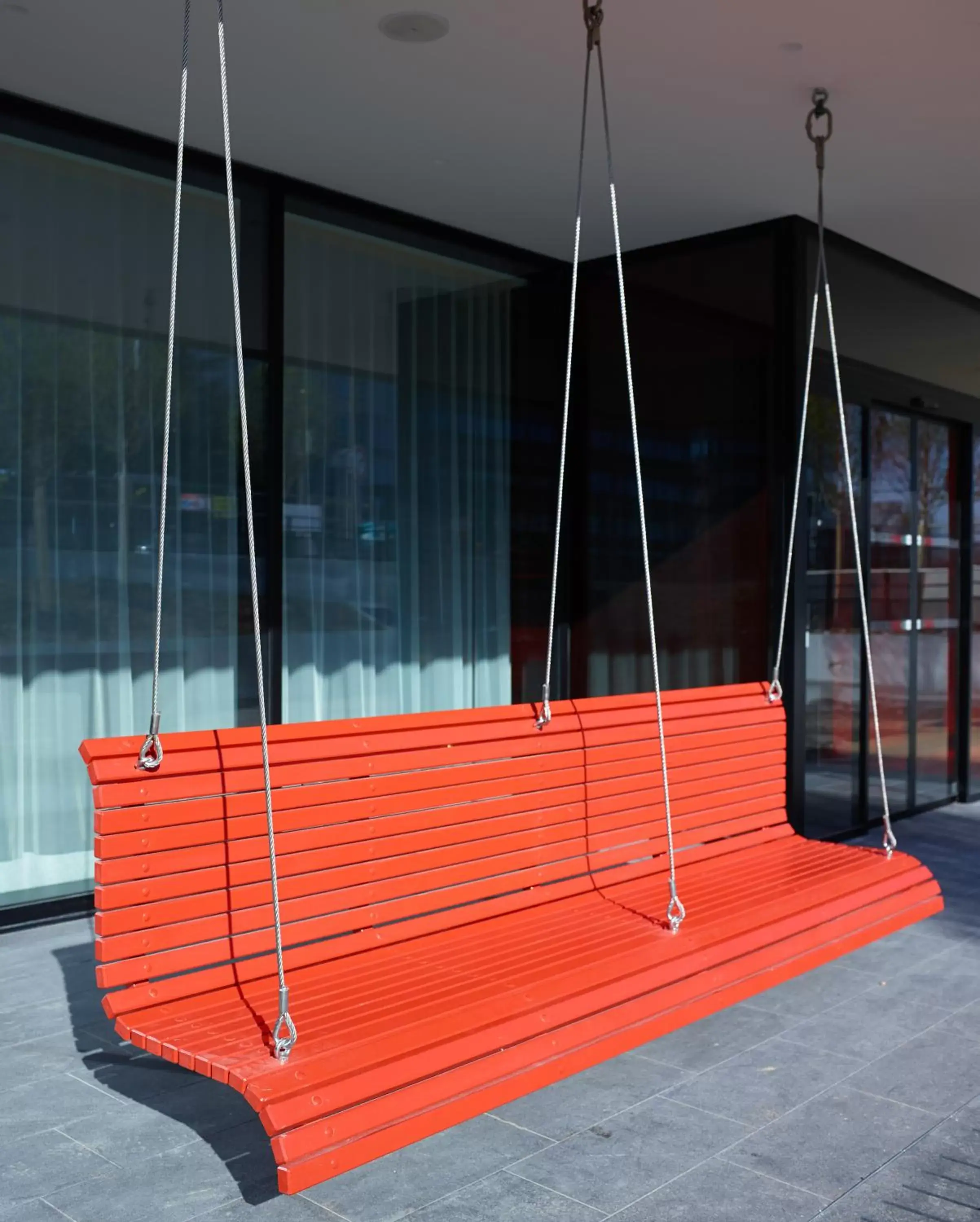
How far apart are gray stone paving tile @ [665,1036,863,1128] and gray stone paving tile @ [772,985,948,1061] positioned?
0.07 m

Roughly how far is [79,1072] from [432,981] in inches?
45.0

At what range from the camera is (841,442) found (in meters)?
6.24

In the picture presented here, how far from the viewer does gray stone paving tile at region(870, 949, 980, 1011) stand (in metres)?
4.03

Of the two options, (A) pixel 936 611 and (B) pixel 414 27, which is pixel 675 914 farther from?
(A) pixel 936 611

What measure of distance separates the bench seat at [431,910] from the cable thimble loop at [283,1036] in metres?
0.03

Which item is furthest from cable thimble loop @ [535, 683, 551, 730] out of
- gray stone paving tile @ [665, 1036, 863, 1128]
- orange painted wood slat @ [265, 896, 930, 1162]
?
gray stone paving tile @ [665, 1036, 863, 1128]

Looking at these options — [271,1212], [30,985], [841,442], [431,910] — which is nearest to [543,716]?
[431,910]

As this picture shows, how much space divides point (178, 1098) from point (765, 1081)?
152 centimetres

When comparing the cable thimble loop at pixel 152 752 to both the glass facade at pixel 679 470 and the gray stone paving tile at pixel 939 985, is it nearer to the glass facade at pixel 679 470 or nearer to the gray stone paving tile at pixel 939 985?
the gray stone paving tile at pixel 939 985

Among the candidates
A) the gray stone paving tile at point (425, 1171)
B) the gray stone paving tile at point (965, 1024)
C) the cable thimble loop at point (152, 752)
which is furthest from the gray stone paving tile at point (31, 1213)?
the gray stone paving tile at point (965, 1024)

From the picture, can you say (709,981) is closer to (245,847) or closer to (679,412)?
(245,847)

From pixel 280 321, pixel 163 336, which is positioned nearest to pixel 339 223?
pixel 280 321

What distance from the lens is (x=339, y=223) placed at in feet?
18.5

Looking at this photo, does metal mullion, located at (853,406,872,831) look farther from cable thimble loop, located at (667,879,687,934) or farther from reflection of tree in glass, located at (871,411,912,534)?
cable thimble loop, located at (667,879,687,934)
